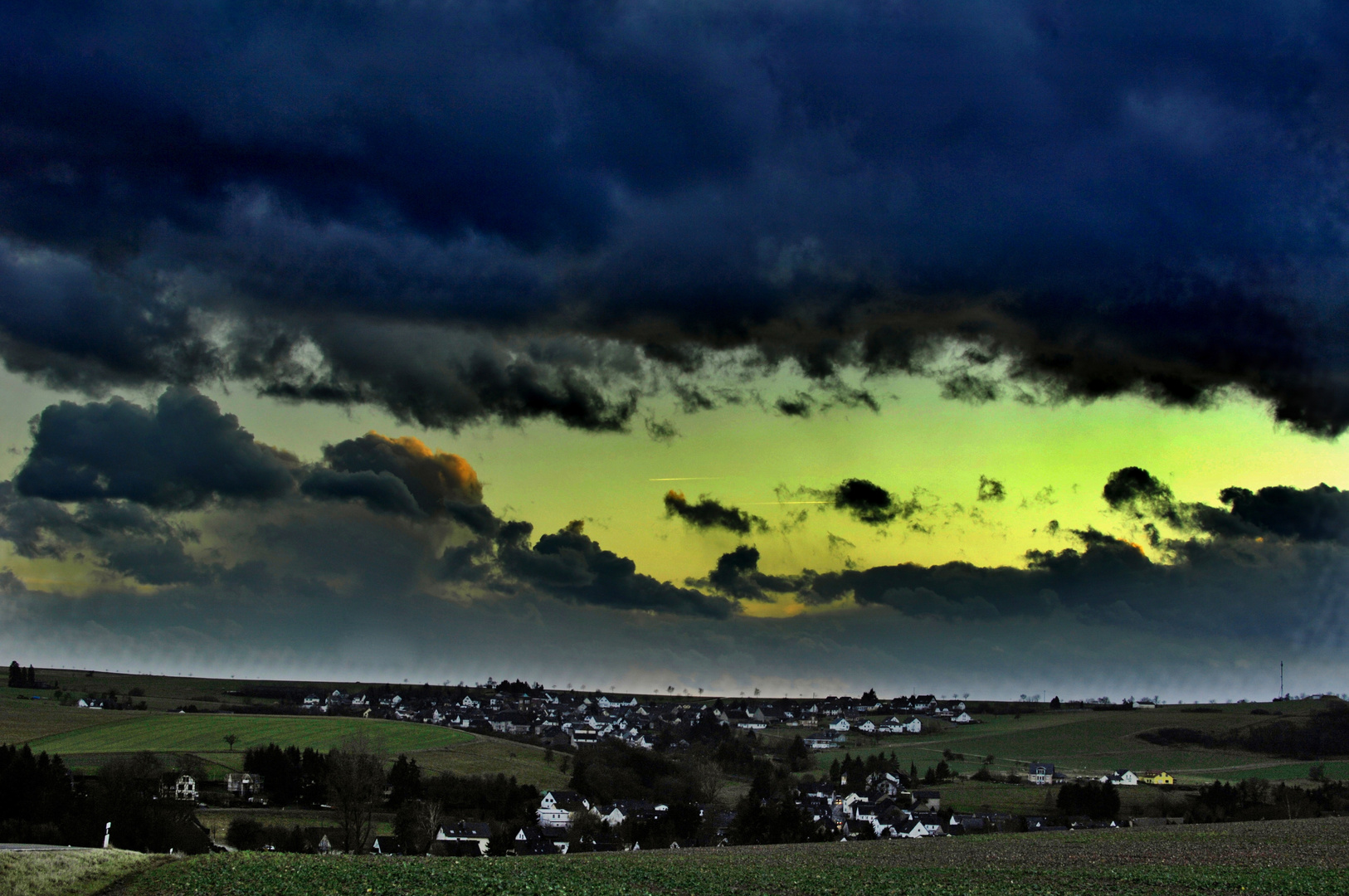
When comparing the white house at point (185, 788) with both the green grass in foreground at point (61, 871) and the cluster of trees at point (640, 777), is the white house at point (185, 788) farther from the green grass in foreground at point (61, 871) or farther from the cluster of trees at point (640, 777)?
the green grass in foreground at point (61, 871)

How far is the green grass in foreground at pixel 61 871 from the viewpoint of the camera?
118ft

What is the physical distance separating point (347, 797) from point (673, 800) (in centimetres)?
5132

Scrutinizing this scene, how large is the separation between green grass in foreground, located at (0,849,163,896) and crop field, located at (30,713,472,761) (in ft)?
327

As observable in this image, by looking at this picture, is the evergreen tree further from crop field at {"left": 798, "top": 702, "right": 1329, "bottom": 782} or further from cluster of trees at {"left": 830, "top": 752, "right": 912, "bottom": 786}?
crop field at {"left": 798, "top": 702, "right": 1329, "bottom": 782}

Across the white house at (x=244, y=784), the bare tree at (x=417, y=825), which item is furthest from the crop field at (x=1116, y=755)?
the white house at (x=244, y=784)

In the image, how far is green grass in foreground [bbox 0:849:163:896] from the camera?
36.0m

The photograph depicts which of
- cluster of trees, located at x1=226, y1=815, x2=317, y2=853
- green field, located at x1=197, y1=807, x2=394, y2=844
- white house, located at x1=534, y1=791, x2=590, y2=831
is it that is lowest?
white house, located at x1=534, y1=791, x2=590, y2=831

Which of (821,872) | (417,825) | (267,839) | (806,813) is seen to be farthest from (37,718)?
(821,872)

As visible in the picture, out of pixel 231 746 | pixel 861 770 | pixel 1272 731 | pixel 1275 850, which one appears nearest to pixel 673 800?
pixel 861 770

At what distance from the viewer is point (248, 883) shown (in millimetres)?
37500

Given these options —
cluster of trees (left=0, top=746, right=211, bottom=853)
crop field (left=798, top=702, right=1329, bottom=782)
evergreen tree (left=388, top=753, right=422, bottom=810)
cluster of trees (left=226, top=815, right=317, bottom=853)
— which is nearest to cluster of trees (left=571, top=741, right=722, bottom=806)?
evergreen tree (left=388, top=753, right=422, bottom=810)

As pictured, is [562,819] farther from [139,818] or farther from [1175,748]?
[1175,748]

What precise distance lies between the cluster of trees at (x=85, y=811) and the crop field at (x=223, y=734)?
48.8 metres

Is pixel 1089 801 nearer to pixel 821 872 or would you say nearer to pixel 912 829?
pixel 912 829
